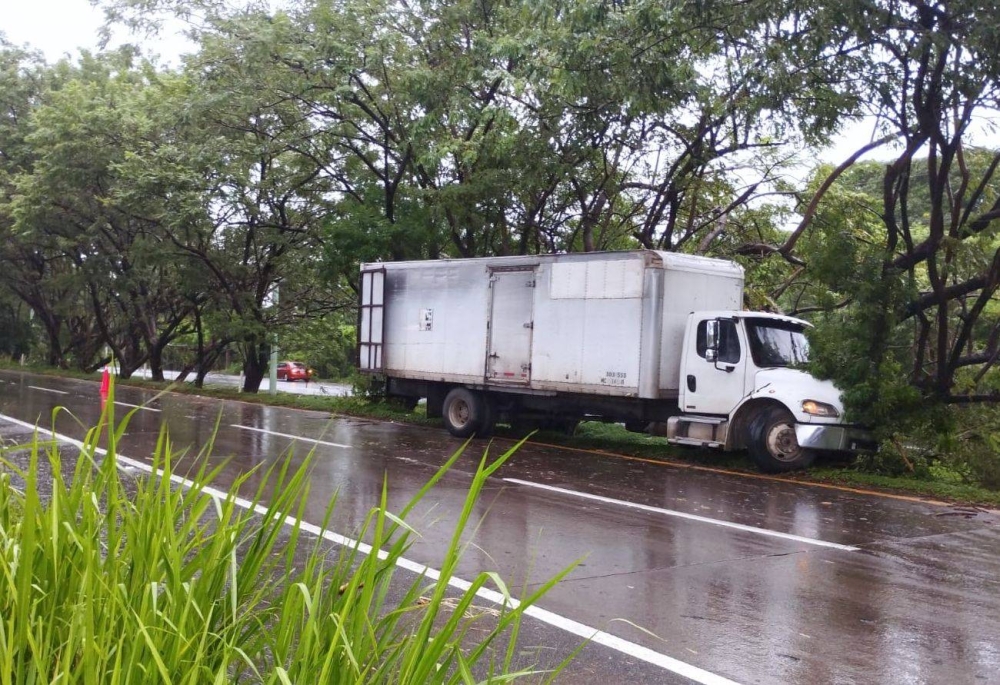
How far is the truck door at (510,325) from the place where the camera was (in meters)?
15.4

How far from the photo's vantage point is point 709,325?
44.2 feet

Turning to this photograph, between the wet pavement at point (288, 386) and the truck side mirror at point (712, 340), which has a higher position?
the truck side mirror at point (712, 340)

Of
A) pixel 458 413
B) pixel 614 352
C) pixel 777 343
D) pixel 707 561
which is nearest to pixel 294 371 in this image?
pixel 458 413

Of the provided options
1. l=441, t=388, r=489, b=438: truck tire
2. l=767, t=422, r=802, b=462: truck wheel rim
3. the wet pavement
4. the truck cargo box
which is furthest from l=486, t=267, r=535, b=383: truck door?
the wet pavement

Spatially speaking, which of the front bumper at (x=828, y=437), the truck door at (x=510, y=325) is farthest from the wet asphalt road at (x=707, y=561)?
the truck door at (x=510, y=325)

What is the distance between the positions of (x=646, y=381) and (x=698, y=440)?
115cm

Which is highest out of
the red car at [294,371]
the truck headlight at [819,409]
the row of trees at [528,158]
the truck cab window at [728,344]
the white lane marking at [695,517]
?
the row of trees at [528,158]

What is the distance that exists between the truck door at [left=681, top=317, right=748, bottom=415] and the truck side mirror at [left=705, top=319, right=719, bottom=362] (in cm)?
3

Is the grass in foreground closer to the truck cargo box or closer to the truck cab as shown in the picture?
the truck cab

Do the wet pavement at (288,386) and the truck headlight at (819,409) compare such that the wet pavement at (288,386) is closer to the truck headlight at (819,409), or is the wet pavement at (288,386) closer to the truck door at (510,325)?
the truck door at (510,325)

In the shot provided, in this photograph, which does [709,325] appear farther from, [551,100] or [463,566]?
[463,566]

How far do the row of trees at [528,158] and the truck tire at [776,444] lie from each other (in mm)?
901

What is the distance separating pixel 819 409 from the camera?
40.9ft

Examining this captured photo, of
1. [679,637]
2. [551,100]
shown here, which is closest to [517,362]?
[551,100]
